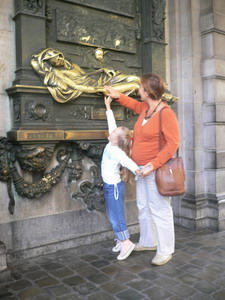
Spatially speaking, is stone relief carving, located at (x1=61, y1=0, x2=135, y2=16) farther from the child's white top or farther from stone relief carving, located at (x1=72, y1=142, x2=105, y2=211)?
stone relief carving, located at (x1=72, y1=142, x2=105, y2=211)

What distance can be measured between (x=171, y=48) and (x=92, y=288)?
3750 mm

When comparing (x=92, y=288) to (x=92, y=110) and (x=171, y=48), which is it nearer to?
(x=92, y=110)

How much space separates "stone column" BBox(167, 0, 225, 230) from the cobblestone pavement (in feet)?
3.28

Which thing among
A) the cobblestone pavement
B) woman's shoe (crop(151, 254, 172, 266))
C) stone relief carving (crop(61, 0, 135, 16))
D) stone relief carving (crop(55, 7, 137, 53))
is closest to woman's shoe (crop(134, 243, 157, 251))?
the cobblestone pavement

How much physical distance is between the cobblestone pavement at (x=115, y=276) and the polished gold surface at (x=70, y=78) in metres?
1.83

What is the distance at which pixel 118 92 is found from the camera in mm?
4020

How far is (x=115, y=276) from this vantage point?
128 inches

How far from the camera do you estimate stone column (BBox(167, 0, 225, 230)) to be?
16.3ft

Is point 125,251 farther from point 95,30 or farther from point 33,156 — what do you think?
point 95,30

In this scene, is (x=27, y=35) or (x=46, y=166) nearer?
(x=27, y=35)

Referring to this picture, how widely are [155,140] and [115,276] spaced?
143 cm

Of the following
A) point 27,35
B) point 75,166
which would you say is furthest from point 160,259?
point 27,35

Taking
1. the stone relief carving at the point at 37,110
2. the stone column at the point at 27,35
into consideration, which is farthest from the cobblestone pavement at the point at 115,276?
the stone column at the point at 27,35

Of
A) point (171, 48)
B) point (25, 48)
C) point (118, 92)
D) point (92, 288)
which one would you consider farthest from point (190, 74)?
point (92, 288)
